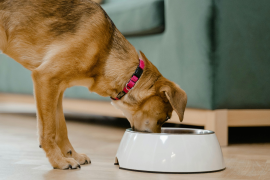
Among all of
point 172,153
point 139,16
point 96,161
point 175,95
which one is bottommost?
point 96,161

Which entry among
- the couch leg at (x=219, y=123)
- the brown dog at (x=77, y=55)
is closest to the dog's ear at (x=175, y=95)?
the brown dog at (x=77, y=55)

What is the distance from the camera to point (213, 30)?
7.79 ft

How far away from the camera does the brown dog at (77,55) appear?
1865 millimetres

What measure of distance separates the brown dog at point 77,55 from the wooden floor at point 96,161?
0.55ft

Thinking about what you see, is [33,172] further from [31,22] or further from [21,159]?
[31,22]

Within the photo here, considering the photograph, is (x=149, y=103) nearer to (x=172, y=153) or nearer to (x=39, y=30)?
(x=172, y=153)

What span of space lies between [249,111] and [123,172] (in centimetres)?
121

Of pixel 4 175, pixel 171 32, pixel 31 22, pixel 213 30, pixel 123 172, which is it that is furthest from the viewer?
pixel 171 32

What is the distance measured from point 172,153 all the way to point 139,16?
4.71 feet

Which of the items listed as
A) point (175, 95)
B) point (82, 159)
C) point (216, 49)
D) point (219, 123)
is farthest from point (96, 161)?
point (216, 49)

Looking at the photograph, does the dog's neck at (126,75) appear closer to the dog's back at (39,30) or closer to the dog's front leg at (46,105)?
the dog's back at (39,30)

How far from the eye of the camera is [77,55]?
1868 millimetres

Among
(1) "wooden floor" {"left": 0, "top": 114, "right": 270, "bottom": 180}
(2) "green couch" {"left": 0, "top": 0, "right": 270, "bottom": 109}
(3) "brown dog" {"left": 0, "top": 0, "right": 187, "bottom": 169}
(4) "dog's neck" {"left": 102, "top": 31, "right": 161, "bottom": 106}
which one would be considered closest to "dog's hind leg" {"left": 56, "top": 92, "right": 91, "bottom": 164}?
(3) "brown dog" {"left": 0, "top": 0, "right": 187, "bottom": 169}

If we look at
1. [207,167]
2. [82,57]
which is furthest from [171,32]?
[207,167]
